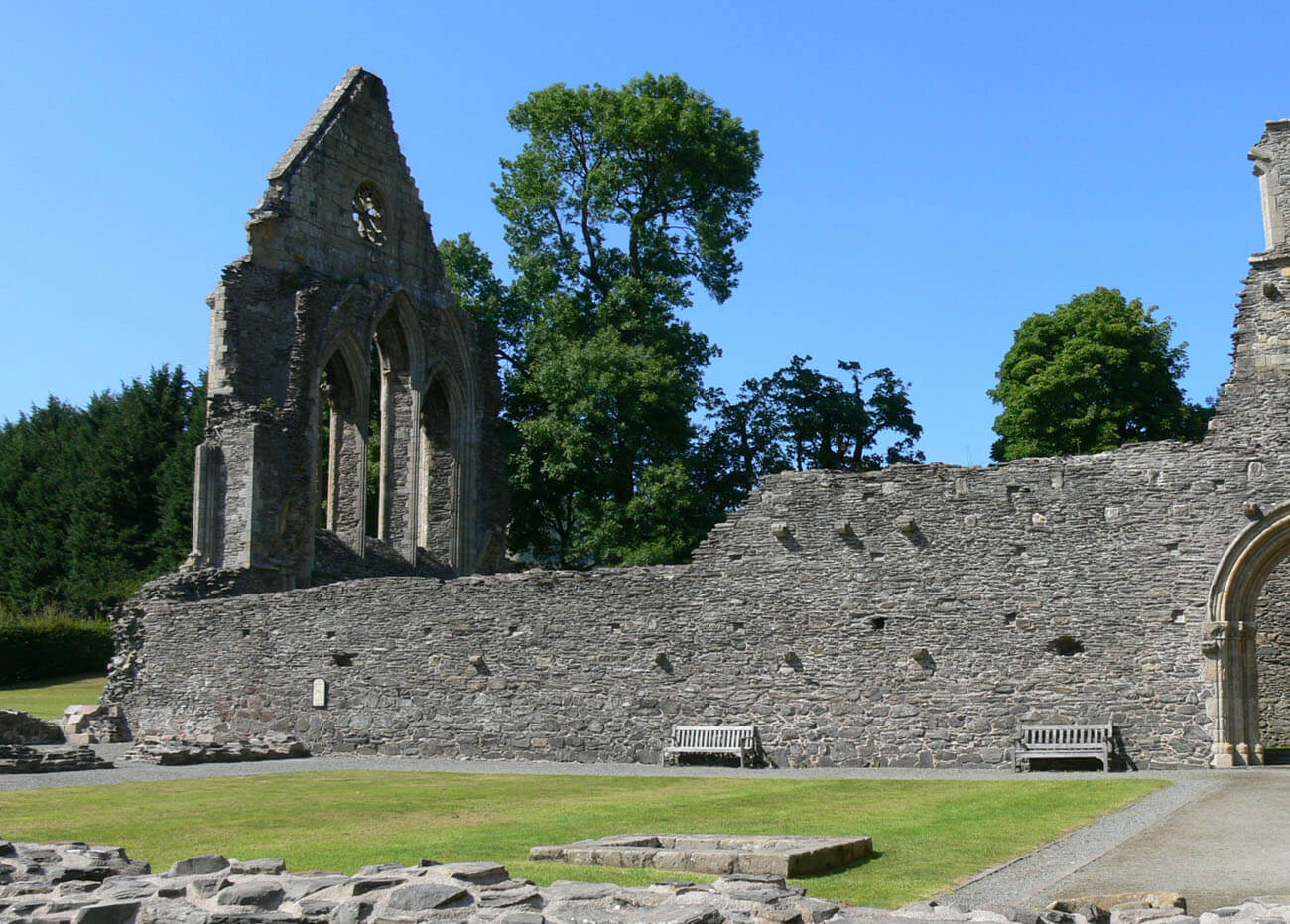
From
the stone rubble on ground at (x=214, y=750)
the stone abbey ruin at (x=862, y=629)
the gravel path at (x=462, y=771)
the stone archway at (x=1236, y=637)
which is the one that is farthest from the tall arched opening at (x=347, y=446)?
the stone archway at (x=1236, y=637)

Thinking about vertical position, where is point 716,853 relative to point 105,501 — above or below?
below

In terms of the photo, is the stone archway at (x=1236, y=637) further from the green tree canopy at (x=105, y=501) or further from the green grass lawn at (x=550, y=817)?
the green tree canopy at (x=105, y=501)

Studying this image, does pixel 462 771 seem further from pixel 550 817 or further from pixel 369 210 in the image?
pixel 369 210

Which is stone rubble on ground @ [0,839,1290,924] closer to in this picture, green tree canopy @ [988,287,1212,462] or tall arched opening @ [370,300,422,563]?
tall arched opening @ [370,300,422,563]

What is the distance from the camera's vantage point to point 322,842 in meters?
9.88

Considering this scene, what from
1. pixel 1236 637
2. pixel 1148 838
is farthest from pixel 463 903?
pixel 1236 637

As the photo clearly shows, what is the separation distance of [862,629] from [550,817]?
679 cm

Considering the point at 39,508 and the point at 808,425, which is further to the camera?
the point at 39,508

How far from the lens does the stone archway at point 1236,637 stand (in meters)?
15.5

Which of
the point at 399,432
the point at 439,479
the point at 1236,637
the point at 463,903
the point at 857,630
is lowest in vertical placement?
the point at 463,903

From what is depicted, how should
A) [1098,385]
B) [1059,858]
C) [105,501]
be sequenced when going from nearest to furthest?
[1059,858]
[1098,385]
[105,501]

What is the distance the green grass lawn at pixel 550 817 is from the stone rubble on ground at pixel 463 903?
2.83 ft

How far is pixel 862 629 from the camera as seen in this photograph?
17.1 meters

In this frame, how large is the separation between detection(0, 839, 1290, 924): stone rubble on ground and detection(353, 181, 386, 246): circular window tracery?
2368 cm
